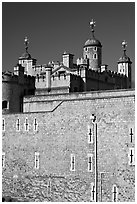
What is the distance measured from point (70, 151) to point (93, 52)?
745 inches

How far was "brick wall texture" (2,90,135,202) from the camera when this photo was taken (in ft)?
79.4

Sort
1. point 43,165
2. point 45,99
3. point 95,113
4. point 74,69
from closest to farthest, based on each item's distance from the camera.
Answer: point 95,113 < point 43,165 < point 45,99 < point 74,69

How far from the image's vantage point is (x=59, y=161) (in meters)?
26.9

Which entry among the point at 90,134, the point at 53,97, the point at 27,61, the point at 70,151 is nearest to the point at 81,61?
the point at 27,61

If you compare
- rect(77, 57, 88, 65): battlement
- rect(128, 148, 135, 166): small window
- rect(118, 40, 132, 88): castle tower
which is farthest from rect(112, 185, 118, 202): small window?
rect(118, 40, 132, 88): castle tower

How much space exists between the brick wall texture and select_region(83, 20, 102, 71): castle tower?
15546 mm

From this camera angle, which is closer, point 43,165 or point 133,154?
point 133,154

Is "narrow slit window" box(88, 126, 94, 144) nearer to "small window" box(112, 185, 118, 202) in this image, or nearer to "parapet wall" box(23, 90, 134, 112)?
"parapet wall" box(23, 90, 134, 112)

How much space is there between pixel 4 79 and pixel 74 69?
21.3 feet

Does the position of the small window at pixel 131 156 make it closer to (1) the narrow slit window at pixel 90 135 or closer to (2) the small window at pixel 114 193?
(2) the small window at pixel 114 193

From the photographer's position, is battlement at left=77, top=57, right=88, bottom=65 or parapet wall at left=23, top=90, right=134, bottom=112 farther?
battlement at left=77, top=57, right=88, bottom=65

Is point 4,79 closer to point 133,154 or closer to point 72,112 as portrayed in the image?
point 72,112

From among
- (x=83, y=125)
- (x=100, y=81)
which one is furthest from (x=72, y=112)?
(x=100, y=81)

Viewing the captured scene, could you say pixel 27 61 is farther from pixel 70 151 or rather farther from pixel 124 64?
pixel 70 151
